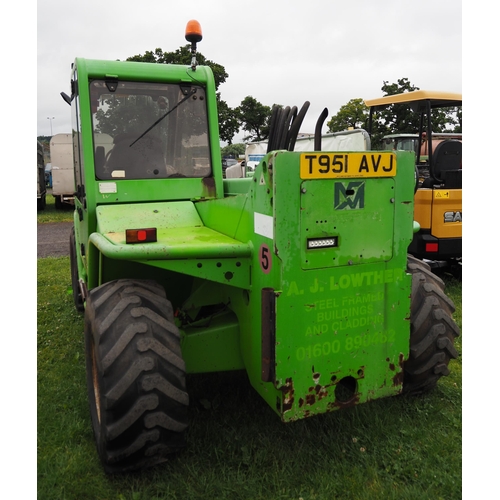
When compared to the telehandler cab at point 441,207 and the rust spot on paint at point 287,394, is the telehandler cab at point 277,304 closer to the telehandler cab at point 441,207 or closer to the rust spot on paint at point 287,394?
the rust spot on paint at point 287,394

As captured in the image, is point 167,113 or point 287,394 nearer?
point 287,394

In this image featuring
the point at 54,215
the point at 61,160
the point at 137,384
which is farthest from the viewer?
the point at 54,215

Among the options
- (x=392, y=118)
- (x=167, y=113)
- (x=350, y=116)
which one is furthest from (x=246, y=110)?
(x=167, y=113)

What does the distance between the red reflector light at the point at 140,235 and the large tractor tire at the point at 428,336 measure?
5.75 feet

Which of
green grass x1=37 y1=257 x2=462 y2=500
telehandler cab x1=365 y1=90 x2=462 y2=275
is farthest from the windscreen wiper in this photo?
telehandler cab x1=365 y1=90 x2=462 y2=275

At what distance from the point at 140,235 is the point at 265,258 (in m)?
0.70

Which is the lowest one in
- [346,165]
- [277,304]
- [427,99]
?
[277,304]

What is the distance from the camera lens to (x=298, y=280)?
2.60 metres

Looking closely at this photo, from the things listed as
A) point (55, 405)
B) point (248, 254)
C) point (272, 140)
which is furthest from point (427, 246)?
point (55, 405)

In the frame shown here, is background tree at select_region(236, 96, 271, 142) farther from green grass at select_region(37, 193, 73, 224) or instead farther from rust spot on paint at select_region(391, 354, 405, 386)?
rust spot on paint at select_region(391, 354, 405, 386)

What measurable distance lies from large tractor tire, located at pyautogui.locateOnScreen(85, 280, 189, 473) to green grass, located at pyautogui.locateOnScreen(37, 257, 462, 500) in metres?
0.22

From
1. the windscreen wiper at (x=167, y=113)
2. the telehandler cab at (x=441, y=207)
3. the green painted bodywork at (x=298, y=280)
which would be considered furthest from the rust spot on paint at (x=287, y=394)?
the telehandler cab at (x=441, y=207)

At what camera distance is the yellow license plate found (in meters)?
2.55

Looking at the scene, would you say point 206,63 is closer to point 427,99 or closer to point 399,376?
point 427,99
